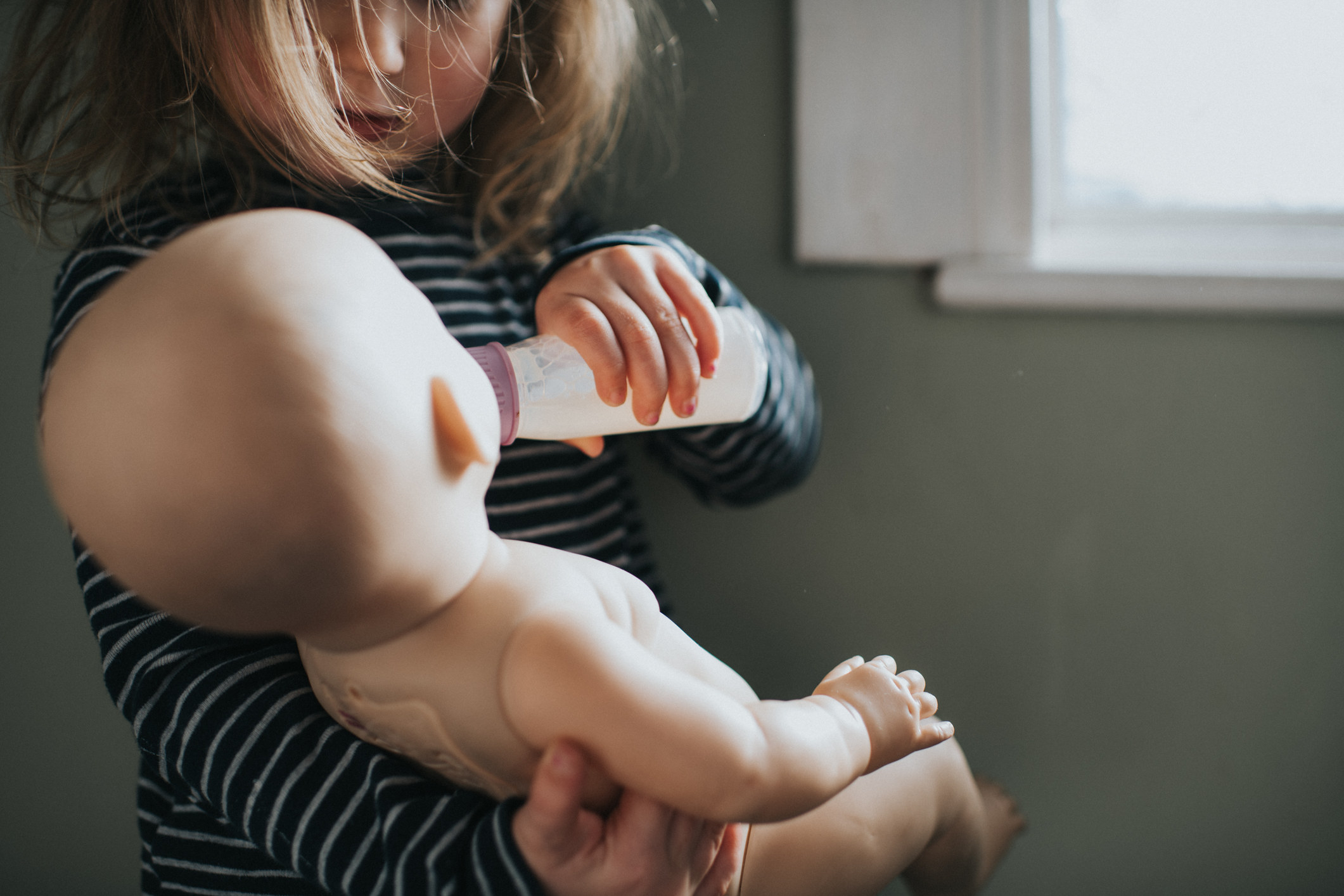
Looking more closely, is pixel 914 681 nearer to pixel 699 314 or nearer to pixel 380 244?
pixel 699 314

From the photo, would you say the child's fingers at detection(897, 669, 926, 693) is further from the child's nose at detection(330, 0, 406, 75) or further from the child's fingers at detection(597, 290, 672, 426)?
the child's nose at detection(330, 0, 406, 75)

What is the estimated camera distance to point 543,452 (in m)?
0.69

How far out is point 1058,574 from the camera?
0.80 m

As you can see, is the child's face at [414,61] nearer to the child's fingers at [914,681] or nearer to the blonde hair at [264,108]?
the blonde hair at [264,108]

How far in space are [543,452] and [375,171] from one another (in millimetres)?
248

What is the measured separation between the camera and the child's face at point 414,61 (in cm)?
53

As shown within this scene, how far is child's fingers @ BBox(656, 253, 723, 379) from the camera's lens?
1.65 ft

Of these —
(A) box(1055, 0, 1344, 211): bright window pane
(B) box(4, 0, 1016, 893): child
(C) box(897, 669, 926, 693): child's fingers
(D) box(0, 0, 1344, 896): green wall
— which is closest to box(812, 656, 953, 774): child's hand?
(C) box(897, 669, 926, 693): child's fingers

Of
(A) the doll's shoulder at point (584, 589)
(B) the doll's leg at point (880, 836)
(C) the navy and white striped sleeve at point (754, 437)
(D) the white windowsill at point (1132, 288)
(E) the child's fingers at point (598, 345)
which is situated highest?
(D) the white windowsill at point (1132, 288)

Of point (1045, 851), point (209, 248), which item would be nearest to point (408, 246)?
point (209, 248)

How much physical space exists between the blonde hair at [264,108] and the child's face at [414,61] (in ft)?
0.04

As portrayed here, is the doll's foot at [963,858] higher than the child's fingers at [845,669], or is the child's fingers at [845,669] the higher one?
the child's fingers at [845,669]

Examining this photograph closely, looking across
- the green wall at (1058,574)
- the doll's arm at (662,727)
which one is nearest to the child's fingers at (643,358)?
the doll's arm at (662,727)

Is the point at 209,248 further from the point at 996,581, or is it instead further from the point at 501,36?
the point at 996,581
